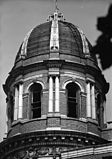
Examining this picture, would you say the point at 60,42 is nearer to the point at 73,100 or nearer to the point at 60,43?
the point at 60,43

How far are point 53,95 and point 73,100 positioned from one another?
199 centimetres

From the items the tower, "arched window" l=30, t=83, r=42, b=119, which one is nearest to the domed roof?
the tower

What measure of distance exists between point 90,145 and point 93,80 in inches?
271

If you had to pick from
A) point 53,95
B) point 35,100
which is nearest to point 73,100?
point 53,95

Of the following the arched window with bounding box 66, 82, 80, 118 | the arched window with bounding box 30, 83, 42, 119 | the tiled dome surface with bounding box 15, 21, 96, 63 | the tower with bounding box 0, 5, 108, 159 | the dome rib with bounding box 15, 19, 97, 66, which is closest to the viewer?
the tower with bounding box 0, 5, 108, 159

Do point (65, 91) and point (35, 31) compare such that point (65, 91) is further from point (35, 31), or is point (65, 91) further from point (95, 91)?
point (35, 31)

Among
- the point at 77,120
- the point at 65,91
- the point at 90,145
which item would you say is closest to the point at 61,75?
the point at 65,91

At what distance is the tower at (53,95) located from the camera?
122 feet

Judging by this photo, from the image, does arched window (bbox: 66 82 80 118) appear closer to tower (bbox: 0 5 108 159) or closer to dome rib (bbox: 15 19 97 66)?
tower (bbox: 0 5 108 159)

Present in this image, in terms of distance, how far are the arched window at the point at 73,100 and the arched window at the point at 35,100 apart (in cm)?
237

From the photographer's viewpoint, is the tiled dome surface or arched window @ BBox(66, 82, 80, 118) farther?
the tiled dome surface

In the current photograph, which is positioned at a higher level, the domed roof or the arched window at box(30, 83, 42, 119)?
the domed roof

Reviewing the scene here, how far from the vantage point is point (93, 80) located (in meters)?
42.1

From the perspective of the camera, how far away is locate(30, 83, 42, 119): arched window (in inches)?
1571
